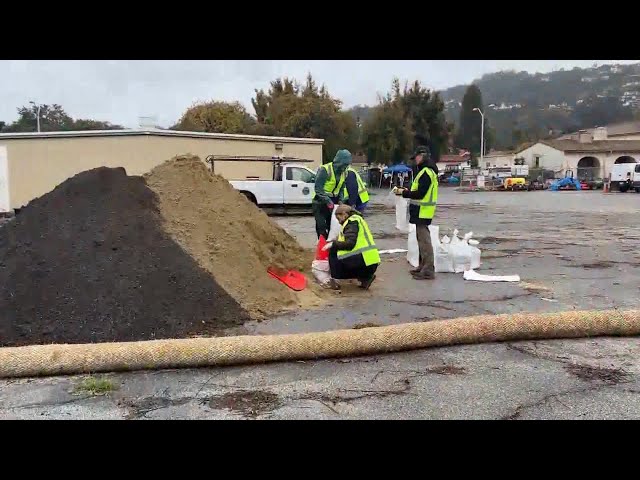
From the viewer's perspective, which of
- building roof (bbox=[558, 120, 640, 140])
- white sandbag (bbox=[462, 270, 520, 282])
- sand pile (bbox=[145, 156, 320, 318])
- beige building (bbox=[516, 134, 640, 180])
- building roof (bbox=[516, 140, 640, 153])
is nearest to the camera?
sand pile (bbox=[145, 156, 320, 318])

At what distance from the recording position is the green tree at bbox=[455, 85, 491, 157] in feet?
385

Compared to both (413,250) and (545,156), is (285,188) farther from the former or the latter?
(545,156)

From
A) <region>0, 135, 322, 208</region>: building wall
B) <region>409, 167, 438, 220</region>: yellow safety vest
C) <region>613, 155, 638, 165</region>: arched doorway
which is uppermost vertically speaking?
<region>613, 155, 638, 165</region>: arched doorway

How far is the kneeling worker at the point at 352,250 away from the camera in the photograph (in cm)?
743

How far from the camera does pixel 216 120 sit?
48.5m

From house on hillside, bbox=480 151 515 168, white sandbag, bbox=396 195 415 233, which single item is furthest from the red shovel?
house on hillside, bbox=480 151 515 168

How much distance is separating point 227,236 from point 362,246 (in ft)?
5.53

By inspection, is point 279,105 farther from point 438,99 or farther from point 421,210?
point 421,210

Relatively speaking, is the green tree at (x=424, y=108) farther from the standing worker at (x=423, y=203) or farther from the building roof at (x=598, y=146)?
the standing worker at (x=423, y=203)

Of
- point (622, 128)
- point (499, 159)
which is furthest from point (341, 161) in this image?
point (622, 128)

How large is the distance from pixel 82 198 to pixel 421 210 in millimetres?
4452

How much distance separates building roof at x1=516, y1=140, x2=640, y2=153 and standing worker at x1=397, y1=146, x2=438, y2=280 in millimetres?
59994

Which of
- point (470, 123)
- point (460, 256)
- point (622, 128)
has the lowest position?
point (460, 256)

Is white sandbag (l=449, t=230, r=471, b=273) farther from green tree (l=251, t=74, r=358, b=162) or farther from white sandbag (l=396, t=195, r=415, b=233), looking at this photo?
green tree (l=251, t=74, r=358, b=162)
